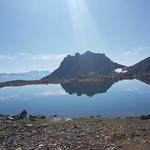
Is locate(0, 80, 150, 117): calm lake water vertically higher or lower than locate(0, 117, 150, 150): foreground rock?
higher

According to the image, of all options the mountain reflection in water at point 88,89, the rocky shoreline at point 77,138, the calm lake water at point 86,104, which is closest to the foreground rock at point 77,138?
the rocky shoreline at point 77,138

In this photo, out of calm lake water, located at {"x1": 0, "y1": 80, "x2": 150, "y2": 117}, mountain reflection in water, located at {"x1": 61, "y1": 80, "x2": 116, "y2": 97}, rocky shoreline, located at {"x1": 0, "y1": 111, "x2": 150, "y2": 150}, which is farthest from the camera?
mountain reflection in water, located at {"x1": 61, "y1": 80, "x2": 116, "y2": 97}

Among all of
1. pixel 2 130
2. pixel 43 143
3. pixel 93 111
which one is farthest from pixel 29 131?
pixel 93 111

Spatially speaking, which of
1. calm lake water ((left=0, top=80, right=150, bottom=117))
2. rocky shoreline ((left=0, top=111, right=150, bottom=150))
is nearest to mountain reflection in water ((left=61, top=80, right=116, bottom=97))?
calm lake water ((left=0, top=80, right=150, bottom=117))

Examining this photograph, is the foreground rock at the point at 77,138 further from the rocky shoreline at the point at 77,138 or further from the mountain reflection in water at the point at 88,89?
the mountain reflection in water at the point at 88,89

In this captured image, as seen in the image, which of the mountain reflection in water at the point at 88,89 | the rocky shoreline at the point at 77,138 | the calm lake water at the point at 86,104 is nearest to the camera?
the rocky shoreline at the point at 77,138

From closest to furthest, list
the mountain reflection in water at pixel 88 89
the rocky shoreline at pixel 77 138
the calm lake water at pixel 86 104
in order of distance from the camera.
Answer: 1. the rocky shoreline at pixel 77 138
2. the calm lake water at pixel 86 104
3. the mountain reflection in water at pixel 88 89

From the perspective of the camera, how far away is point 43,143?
108ft

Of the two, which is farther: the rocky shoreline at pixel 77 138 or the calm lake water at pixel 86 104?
the calm lake water at pixel 86 104

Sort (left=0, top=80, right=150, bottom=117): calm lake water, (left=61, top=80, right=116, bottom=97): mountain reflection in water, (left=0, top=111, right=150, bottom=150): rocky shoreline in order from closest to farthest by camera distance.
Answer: (left=0, top=111, right=150, bottom=150): rocky shoreline < (left=0, top=80, right=150, bottom=117): calm lake water < (left=61, top=80, right=116, bottom=97): mountain reflection in water

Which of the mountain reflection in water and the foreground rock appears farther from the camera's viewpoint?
the mountain reflection in water

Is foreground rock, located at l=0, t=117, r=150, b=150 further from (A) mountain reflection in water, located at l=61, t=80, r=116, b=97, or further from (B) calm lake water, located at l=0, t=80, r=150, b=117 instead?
(A) mountain reflection in water, located at l=61, t=80, r=116, b=97

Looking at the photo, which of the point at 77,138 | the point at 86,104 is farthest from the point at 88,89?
the point at 77,138

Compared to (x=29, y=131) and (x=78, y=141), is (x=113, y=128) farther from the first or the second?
(x=29, y=131)
